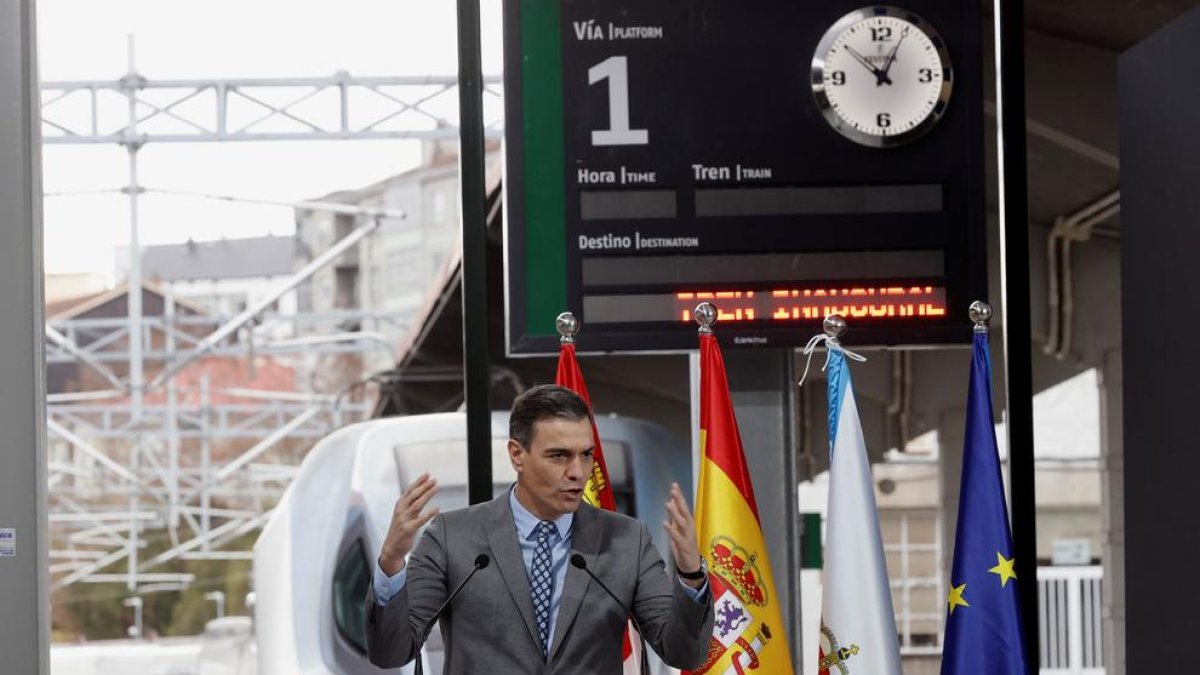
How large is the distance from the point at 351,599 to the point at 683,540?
45.7 ft

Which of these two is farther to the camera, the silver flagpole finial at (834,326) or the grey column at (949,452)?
the grey column at (949,452)

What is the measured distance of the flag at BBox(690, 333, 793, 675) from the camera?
10.5 ft

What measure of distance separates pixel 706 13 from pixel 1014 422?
957 mm

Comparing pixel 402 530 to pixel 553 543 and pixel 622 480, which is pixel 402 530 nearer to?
pixel 553 543

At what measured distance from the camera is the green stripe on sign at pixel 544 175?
3.26m

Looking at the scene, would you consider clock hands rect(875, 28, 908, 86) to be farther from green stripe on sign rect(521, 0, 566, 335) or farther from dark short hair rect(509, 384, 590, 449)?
dark short hair rect(509, 384, 590, 449)

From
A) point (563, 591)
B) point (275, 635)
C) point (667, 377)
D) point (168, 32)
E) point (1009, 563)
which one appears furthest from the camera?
point (168, 32)

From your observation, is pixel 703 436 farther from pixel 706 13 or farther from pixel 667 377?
pixel 667 377

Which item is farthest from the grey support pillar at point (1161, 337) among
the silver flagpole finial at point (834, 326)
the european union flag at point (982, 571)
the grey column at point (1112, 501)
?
the grey column at point (1112, 501)

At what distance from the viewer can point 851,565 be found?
3215mm

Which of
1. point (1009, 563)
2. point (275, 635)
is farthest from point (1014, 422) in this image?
point (275, 635)

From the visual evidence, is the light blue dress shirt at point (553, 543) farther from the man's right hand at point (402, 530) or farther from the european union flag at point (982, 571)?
the european union flag at point (982, 571)

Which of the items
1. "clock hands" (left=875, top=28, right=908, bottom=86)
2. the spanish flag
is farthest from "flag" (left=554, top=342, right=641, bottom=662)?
"clock hands" (left=875, top=28, right=908, bottom=86)

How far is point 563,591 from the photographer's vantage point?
92.7 inches
